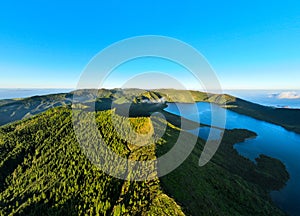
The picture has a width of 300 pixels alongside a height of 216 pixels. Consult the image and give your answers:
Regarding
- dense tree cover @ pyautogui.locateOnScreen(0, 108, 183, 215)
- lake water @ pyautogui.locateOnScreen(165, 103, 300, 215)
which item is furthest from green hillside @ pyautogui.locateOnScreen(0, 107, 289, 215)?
lake water @ pyautogui.locateOnScreen(165, 103, 300, 215)

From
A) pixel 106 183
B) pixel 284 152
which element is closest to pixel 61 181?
pixel 106 183

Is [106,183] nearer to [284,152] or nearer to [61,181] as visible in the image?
[61,181]

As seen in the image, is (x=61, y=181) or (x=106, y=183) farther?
(x=61, y=181)

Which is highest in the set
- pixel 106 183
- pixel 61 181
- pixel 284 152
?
pixel 106 183

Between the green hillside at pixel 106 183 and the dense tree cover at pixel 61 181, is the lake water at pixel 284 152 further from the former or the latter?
the dense tree cover at pixel 61 181

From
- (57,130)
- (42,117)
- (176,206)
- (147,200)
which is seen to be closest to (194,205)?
(176,206)

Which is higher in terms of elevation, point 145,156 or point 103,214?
point 145,156

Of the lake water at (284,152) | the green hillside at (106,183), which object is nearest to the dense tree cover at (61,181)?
the green hillside at (106,183)

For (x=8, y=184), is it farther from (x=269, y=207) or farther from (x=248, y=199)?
(x=269, y=207)

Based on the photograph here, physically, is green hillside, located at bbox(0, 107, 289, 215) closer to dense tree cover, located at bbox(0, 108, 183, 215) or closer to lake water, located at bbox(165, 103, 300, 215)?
dense tree cover, located at bbox(0, 108, 183, 215)
